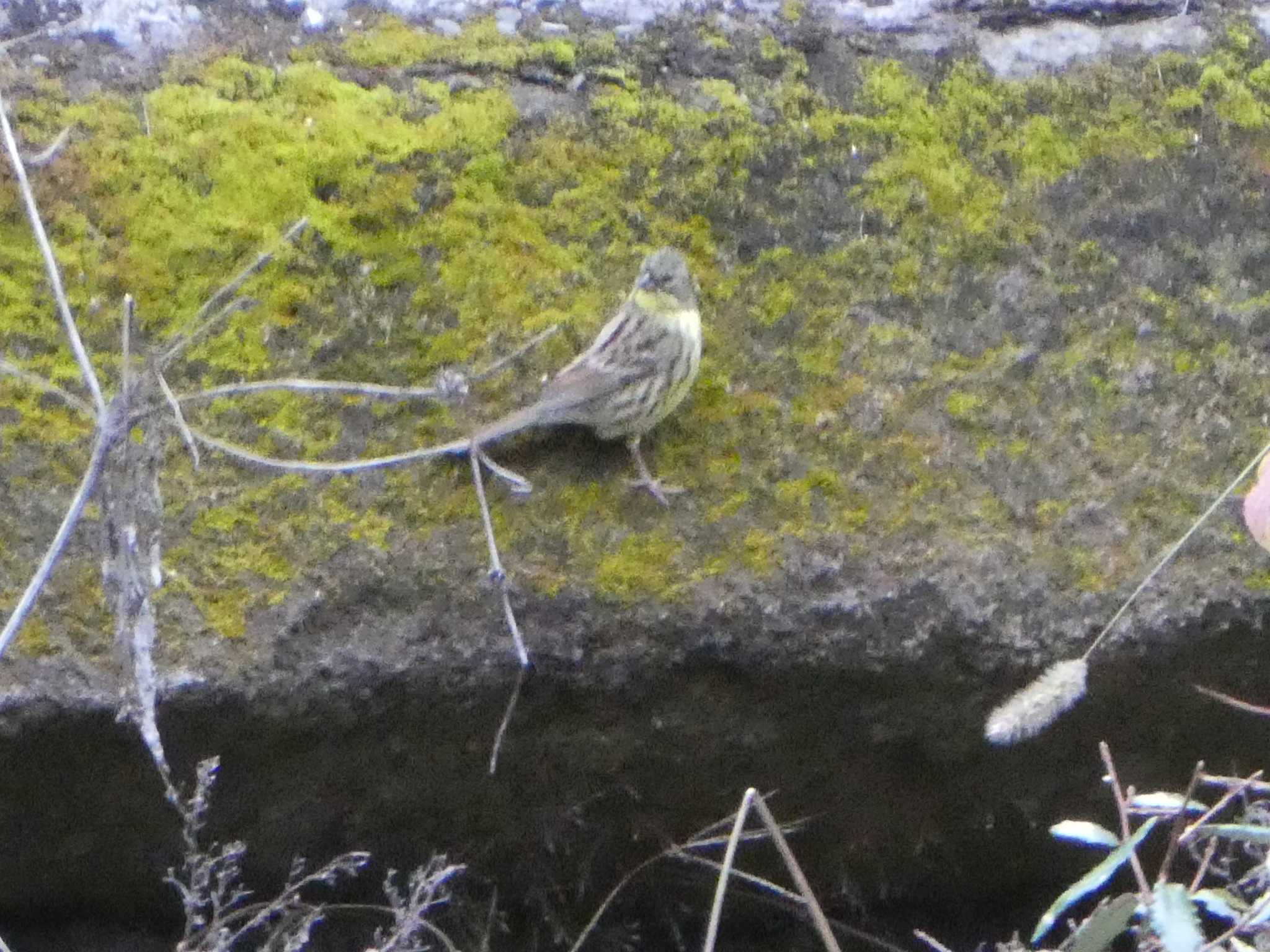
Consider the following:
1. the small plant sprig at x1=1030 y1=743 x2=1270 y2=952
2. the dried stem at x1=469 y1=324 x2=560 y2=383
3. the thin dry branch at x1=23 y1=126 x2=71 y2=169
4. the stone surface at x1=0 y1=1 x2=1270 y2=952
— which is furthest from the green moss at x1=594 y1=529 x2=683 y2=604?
the thin dry branch at x1=23 y1=126 x2=71 y2=169

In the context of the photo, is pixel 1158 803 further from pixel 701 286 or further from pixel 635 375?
pixel 701 286

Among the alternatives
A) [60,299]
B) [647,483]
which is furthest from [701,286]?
[60,299]

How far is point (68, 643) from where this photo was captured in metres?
2.41

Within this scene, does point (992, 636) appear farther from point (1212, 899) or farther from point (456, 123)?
point (456, 123)

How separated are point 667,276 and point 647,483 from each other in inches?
15.0

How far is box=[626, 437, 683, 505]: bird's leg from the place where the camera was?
2586mm

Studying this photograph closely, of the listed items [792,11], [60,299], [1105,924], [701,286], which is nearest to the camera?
[60,299]

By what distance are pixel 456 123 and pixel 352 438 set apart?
0.67 meters

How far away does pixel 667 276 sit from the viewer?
2.70 m

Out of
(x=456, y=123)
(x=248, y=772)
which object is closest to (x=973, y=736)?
(x=248, y=772)

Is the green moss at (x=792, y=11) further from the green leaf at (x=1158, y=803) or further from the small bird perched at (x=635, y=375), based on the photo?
the green leaf at (x=1158, y=803)

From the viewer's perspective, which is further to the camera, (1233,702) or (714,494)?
(714,494)

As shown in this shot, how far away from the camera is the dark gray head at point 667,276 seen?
268 centimetres

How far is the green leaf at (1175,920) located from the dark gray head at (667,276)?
1.30 meters
